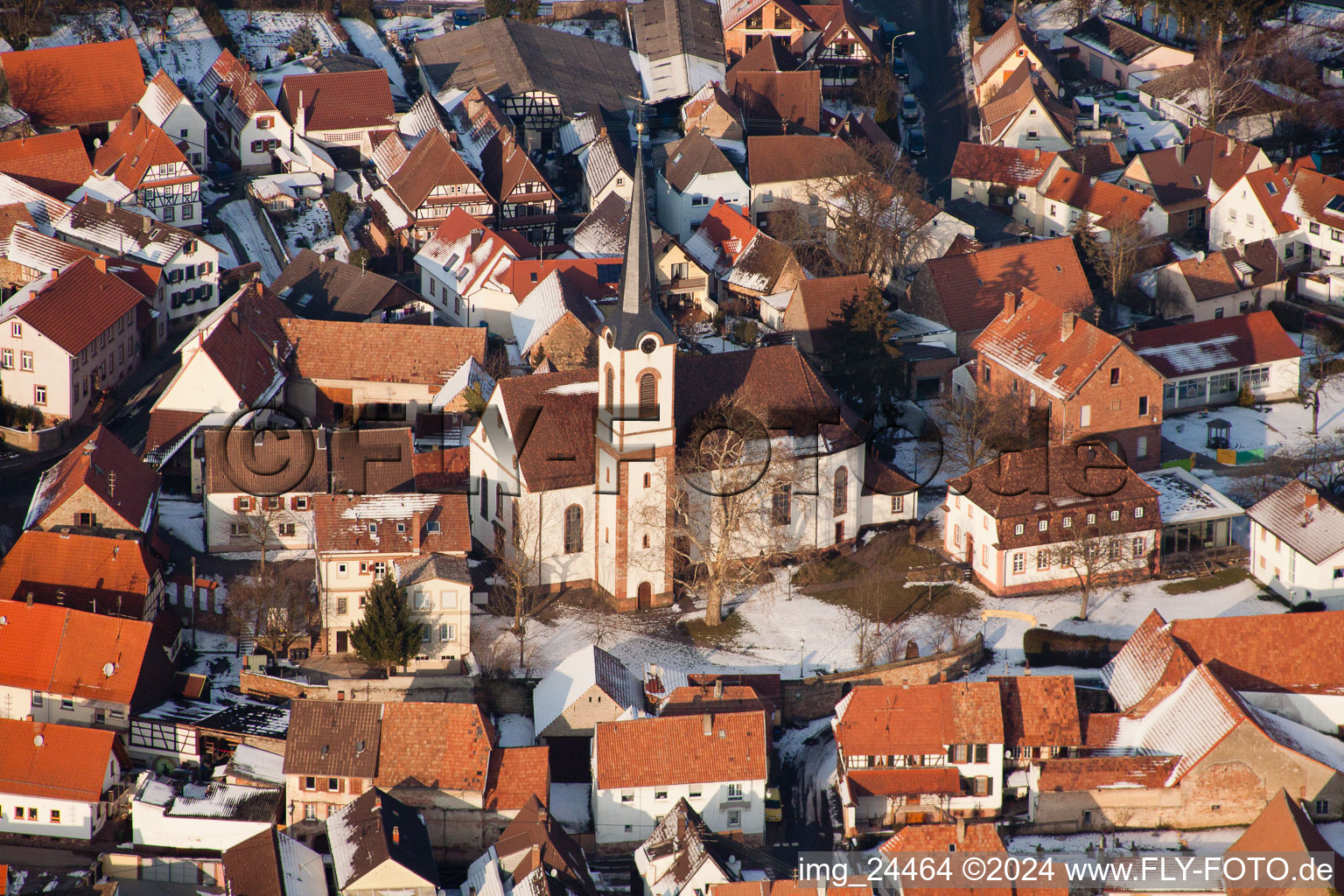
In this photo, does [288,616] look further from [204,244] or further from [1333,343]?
[1333,343]

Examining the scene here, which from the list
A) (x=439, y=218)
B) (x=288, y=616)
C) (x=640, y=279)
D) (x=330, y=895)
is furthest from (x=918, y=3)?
(x=330, y=895)

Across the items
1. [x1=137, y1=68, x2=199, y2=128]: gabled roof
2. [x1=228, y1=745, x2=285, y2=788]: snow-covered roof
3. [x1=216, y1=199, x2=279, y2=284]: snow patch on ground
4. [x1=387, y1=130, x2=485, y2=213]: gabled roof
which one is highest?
[x1=137, y1=68, x2=199, y2=128]: gabled roof

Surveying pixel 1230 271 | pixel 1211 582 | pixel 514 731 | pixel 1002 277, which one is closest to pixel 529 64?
pixel 1002 277

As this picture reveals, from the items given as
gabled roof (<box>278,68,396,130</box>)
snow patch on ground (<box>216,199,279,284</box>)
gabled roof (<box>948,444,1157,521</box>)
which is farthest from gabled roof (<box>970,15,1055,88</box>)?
gabled roof (<box>948,444,1157,521</box>)

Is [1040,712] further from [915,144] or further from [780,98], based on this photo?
[915,144]

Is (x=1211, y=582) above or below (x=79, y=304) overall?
below

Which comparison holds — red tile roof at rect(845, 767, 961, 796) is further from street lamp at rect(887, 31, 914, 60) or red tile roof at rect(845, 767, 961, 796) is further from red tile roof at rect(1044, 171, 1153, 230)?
street lamp at rect(887, 31, 914, 60)

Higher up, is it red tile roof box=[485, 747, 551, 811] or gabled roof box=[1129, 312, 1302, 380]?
gabled roof box=[1129, 312, 1302, 380]
